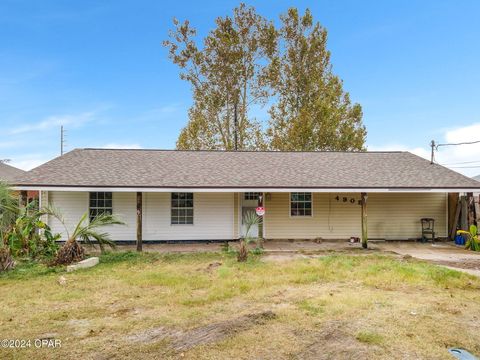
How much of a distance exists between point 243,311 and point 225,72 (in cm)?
2473

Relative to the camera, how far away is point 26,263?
10055mm

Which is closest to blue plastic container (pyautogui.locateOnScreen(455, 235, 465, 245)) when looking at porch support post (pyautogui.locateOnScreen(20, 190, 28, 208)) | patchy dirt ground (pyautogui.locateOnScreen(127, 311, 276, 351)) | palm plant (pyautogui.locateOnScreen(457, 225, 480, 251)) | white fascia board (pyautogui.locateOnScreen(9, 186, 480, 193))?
palm plant (pyautogui.locateOnScreen(457, 225, 480, 251))

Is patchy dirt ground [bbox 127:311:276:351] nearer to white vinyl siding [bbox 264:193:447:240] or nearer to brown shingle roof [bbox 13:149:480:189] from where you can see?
brown shingle roof [bbox 13:149:480:189]

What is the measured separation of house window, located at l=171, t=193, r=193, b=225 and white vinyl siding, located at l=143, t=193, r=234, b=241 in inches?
7.3

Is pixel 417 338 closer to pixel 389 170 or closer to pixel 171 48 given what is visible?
pixel 389 170

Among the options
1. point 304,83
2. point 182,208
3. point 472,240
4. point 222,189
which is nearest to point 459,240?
point 472,240

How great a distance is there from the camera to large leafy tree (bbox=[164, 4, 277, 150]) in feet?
92.0

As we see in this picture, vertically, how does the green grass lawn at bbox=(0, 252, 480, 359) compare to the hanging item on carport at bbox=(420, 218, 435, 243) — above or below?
below

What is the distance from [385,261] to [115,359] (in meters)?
8.71

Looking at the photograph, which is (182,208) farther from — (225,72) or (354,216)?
(225,72)

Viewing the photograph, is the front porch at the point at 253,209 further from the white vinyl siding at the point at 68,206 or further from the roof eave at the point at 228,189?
the roof eave at the point at 228,189

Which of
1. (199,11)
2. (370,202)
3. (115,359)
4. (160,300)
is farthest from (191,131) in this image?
(115,359)

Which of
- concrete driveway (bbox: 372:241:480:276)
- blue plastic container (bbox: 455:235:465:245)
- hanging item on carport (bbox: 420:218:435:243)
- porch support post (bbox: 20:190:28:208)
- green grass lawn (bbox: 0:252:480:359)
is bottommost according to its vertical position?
concrete driveway (bbox: 372:241:480:276)

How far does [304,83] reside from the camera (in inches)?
1116
